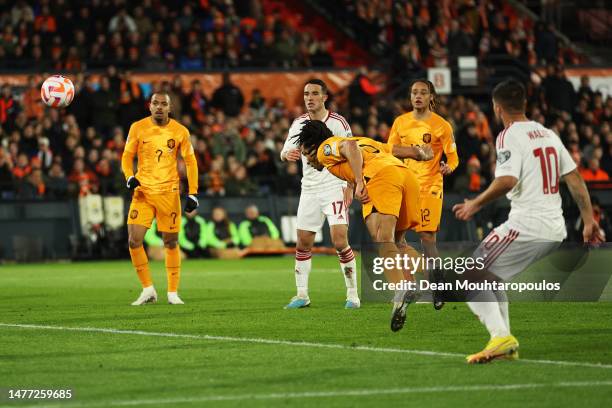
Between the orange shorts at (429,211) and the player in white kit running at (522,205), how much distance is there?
5115mm

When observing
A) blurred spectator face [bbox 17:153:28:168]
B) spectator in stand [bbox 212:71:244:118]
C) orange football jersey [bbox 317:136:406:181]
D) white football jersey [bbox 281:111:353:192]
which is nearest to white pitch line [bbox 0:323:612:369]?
orange football jersey [bbox 317:136:406:181]

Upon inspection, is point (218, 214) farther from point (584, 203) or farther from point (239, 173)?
point (584, 203)

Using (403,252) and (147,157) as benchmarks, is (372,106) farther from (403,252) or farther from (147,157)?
(403,252)

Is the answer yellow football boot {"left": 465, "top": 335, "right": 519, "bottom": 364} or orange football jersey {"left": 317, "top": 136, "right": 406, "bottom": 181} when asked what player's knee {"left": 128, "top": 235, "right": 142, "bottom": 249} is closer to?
orange football jersey {"left": 317, "top": 136, "right": 406, "bottom": 181}

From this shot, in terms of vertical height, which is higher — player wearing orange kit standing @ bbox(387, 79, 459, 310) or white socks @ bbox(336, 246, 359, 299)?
player wearing orange kit standing @ bbox(387, 79, 459, 310)

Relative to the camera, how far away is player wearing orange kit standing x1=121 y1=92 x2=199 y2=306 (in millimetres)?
15273

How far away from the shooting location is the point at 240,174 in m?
28.0

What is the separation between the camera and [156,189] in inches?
603

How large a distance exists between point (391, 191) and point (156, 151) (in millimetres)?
4168

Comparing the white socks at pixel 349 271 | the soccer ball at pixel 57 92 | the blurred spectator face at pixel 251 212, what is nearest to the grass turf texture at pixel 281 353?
the white socks at pixel 349 271

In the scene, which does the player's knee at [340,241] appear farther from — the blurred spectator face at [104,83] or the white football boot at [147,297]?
the blurred spectator face at [104,83]

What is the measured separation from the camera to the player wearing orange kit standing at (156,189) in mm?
15273

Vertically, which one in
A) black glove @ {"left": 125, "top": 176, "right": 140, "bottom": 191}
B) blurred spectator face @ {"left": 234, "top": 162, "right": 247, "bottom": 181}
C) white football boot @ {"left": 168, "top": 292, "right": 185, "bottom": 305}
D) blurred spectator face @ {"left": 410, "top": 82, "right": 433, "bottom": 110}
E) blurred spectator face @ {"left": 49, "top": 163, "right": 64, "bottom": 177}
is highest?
blurred spectator face @ {"left": 410, "top": 82, "right": 433, "bottom": 110}

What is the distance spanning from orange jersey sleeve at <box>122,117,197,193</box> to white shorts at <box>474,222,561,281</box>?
6.82 meters
